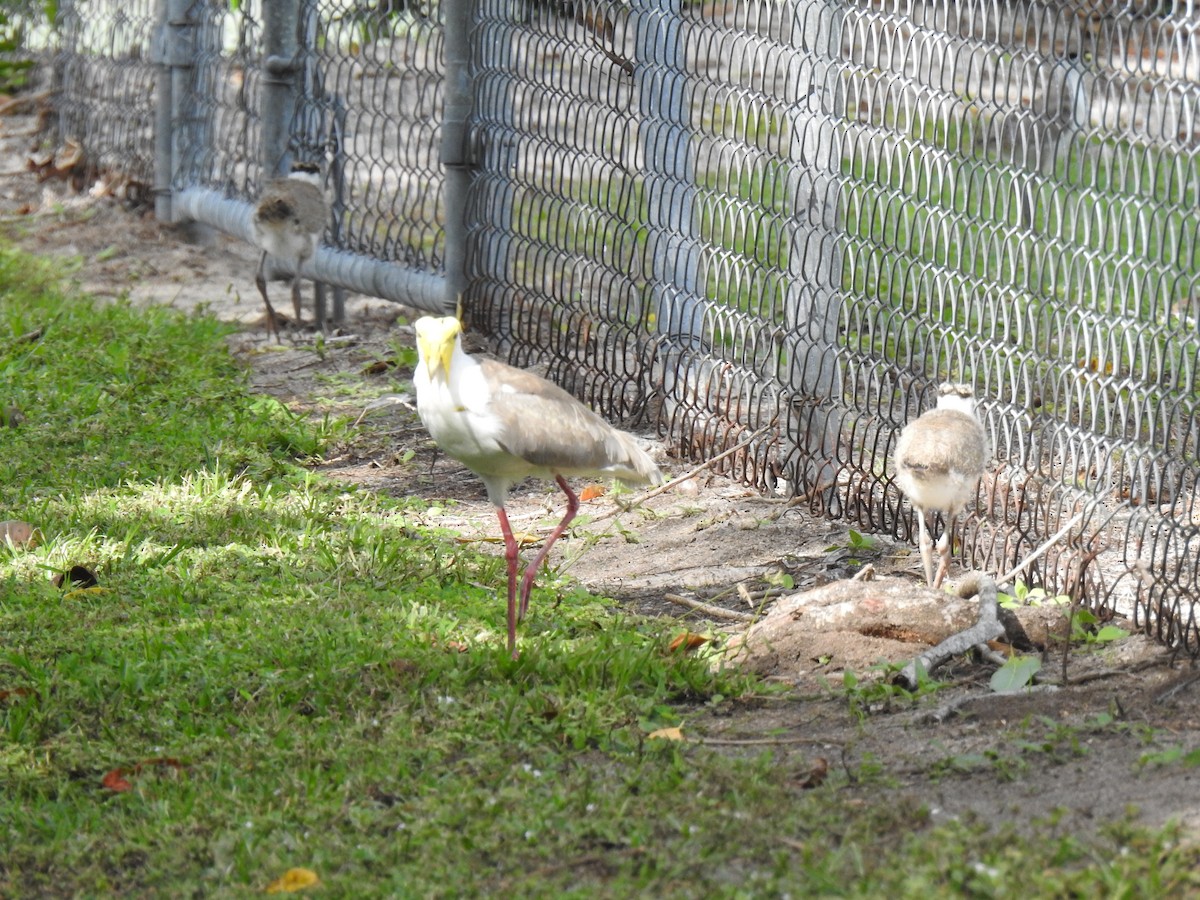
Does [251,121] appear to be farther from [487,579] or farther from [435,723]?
[435,723]

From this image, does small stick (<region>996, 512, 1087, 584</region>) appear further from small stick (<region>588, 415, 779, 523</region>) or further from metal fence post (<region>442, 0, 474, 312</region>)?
metal fence post (<region>442, 0, 474, 312</region>)

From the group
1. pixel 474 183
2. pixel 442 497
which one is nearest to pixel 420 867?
pixel 442 497

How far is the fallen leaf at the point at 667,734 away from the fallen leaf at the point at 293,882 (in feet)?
3.28

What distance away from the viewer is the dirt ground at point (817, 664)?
3.71 m

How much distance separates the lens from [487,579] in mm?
5340

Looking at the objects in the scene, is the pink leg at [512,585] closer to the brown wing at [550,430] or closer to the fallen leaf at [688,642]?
the brown wing at [550,430]

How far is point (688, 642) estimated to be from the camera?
187 inches

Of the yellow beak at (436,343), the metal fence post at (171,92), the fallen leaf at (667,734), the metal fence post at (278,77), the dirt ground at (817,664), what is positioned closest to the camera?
the dirt ground at (817,664)

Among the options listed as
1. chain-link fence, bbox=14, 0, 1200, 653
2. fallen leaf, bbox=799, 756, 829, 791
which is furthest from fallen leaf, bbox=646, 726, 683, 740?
chain-link fence, bbox=14, 0, 1200, 653

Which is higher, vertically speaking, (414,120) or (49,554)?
(414,120)

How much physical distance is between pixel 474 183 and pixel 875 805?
484 cm

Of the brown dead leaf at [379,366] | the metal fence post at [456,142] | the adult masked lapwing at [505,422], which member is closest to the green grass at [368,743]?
the adult masked lapwing at [505,422]

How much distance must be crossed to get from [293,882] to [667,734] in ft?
3.56

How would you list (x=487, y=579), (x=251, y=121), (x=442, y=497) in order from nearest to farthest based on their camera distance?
(x=487, y=579) < (x=442, y=497) < (x=251, y=121)
